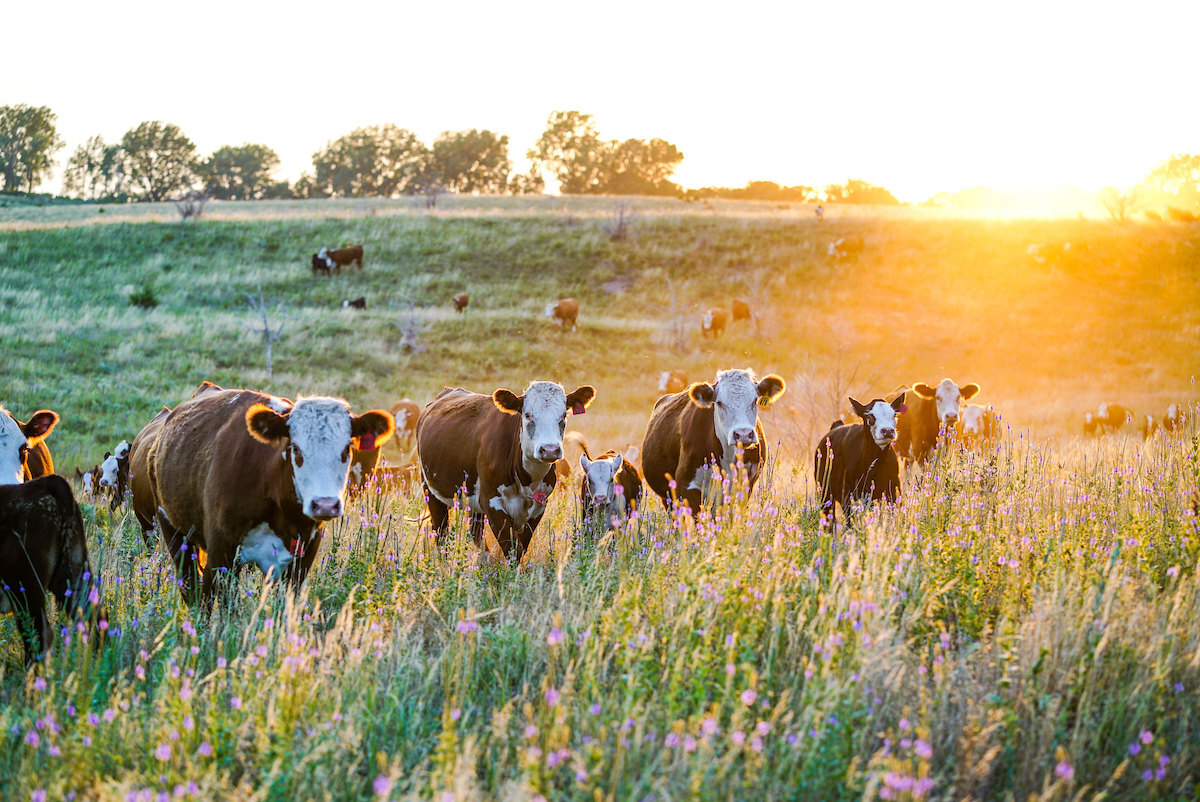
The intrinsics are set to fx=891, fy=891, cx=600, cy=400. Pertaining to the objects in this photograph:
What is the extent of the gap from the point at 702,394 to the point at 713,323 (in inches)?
1107

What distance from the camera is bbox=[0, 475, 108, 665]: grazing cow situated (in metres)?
4.81

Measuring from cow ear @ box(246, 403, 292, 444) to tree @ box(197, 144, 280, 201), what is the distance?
107414mm

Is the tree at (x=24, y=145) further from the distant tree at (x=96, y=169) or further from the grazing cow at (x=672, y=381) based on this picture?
the grazing cow at (x=672, y=381)

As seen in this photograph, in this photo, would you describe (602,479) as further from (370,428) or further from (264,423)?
(264,423)

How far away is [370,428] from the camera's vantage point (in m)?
5.95

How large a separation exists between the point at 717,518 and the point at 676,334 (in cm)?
2887

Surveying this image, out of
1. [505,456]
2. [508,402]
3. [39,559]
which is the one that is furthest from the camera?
[505,456]

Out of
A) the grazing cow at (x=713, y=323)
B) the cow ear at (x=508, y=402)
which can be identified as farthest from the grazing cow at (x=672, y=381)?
the cow ear at (x=508, y=402)

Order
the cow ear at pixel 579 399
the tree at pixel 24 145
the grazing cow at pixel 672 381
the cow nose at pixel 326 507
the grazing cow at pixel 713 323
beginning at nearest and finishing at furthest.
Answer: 1. the cow nose at pixel 326 507
2. the cow ear at pixel 579 399
3. the grazing cow at pixel 672 381
4. the grazing cow at pixel 713 323
5. the tree at pixel 24 145

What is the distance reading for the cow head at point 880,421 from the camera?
9.08 meters

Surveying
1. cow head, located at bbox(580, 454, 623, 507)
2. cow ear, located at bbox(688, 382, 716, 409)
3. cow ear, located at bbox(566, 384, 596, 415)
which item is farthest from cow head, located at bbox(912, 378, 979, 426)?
cow ear, located at bbox(566, 384, 596, 415)

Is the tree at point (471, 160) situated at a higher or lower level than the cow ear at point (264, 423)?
higher

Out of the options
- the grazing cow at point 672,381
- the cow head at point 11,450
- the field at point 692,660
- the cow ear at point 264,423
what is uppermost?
the cow ear at point 264,423

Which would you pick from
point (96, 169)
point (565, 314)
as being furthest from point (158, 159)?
point (565, 314)
